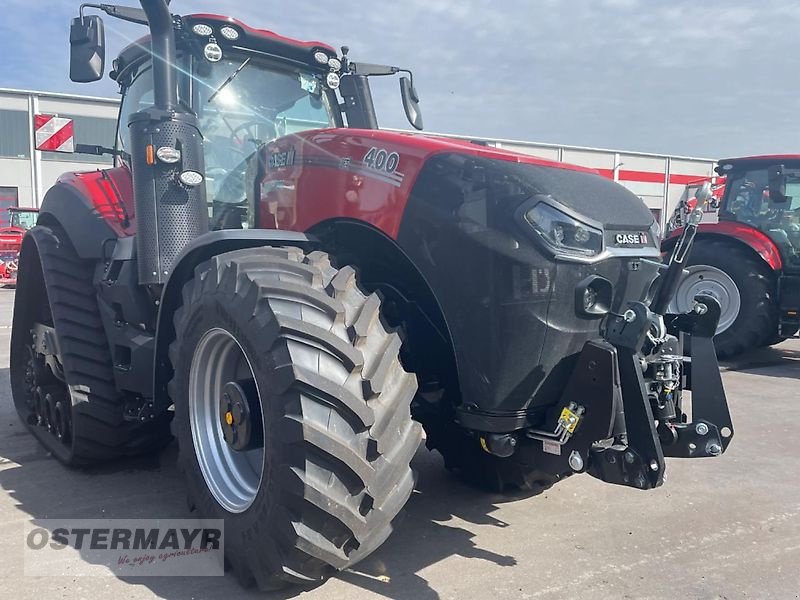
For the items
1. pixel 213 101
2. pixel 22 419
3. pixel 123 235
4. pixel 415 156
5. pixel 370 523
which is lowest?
pixel 22 419

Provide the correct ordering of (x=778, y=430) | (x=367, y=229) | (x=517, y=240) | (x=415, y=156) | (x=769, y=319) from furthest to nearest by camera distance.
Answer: (x=769, y=319), (x=778, y=430), (x=367, y=229), (x=415, y=156), (x=517, y=240)

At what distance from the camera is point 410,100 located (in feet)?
15.0

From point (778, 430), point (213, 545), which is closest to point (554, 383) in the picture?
point (213, 545)

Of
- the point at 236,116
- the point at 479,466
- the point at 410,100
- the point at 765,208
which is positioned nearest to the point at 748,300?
the point at 765,208

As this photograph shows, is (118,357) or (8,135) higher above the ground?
(8,135)

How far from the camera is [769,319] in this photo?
24.8 feet

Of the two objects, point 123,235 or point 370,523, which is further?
point 123,235

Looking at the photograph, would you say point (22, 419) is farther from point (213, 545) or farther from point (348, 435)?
point (348, 435)

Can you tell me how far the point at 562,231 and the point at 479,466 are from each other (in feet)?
5.24

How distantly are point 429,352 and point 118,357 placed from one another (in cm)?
186

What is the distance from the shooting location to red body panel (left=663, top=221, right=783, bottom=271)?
7.69 m

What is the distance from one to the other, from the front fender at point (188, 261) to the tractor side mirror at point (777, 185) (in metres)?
6.79

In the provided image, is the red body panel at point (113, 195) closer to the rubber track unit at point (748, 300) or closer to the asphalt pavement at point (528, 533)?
the asphalt pavement at point (528, 533)

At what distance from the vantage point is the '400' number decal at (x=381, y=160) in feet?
8.95
